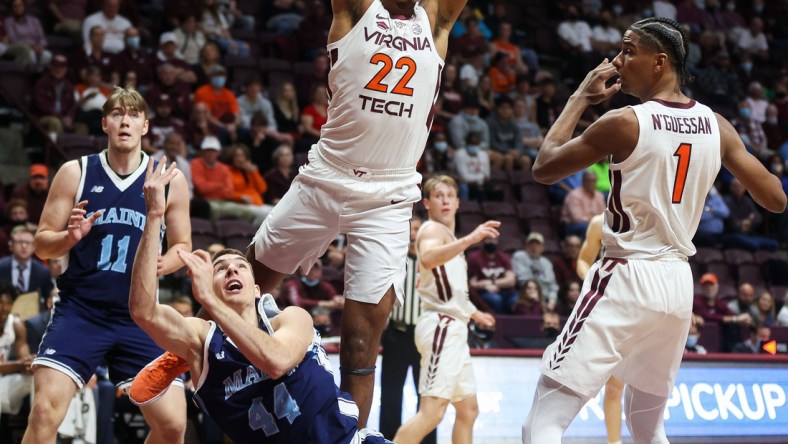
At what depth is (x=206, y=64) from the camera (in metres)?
13.9

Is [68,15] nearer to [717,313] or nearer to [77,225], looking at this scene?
[717,313]

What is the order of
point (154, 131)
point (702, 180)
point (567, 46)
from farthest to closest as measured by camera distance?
1. point (567, 46)
2. point (154, 131)
3. point (702, 180)

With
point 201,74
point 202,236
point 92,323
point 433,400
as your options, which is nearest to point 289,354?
point 92,323

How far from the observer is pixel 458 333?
25.8 feet

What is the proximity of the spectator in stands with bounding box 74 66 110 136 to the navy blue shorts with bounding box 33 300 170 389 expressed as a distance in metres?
7.01

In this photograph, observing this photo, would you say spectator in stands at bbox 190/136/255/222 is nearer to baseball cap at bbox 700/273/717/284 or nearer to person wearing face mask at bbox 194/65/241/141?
person wearing face mask at bbox 194/65/241/141

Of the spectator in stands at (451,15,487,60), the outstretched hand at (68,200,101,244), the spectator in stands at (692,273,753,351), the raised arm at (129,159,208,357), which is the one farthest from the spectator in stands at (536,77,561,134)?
the raised arm at (129,159,208,357)

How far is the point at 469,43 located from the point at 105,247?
1191 centimetres

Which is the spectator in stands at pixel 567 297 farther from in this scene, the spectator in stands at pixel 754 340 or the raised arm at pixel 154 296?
the raised arm at pixel 154 296

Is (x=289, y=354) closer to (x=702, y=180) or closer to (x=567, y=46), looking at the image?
(x=702, y=180)

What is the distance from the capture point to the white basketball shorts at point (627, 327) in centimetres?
444

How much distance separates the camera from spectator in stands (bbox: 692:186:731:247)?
15.3 m

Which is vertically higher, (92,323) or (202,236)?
(92,323)

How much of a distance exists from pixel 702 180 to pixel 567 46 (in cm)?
1418
